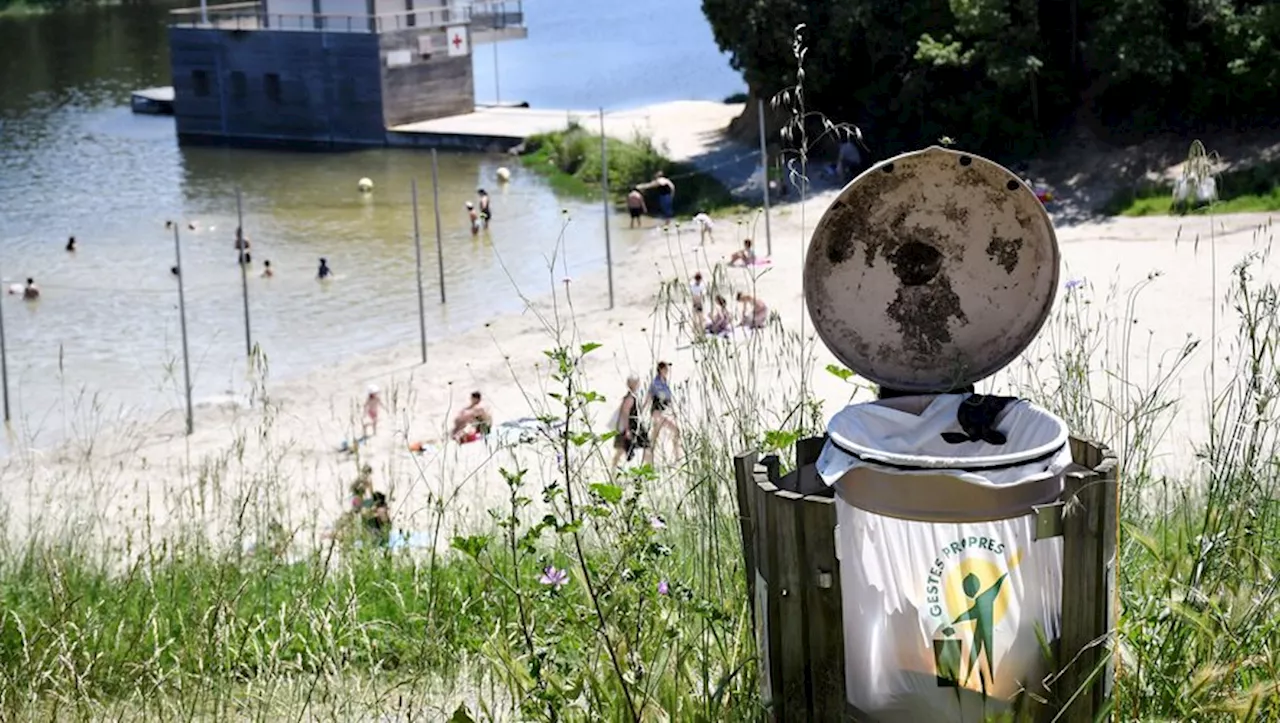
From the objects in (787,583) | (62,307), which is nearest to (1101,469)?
(787,583)

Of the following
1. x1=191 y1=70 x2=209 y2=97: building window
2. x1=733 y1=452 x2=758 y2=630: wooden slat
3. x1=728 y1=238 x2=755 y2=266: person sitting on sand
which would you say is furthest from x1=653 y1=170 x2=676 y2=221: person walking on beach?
x1=733 y1=452 x2=758 y2=630: wooden slat

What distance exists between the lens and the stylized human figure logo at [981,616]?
11.6ft

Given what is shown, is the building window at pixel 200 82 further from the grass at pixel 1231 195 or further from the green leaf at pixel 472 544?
the green leaf at pixel 472 544

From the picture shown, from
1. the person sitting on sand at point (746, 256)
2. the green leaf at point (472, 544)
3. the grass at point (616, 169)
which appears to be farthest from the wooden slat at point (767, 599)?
the grass at point (616, 169)

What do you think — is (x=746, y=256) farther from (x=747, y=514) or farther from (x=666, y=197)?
(x=666, y=197)

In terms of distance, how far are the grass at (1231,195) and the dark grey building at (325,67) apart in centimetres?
2228

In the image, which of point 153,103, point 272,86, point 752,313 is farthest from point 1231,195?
point 153,103

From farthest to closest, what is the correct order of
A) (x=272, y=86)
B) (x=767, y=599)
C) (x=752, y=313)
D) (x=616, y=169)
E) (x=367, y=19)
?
(x=272, y=86) < (x=367, y=19) < (x=616, y=169) < (x=752, y=313) < (x=767, y=599)

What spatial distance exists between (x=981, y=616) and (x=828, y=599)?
12.5 inches

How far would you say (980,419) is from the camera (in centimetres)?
410

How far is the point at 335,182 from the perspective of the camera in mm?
39469

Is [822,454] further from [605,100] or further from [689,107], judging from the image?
[605,100]

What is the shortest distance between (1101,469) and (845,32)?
27.4 metres

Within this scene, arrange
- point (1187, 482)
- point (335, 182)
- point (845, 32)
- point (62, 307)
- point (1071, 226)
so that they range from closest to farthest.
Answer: point (1187, 482) → point (1071, 226) → point (62, 307) → point (845, 32) → point (335, 182)
